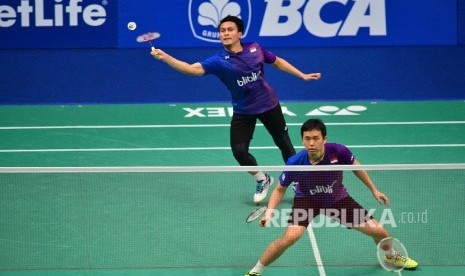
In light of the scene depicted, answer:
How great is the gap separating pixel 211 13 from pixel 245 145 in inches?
184

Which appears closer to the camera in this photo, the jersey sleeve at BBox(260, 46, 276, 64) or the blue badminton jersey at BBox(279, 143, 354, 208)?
the blue badminton jersey at BBox(279, 143, 354, 208)

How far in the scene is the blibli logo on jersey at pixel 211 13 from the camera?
14.3m

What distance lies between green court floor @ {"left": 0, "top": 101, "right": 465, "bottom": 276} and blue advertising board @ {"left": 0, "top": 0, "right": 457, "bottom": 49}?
99 centimetres

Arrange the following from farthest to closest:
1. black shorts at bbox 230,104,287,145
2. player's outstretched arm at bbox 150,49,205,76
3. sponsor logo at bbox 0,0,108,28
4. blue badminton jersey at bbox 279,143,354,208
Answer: sponsor logo at bbox 0,0,108,28 → black shorts at bbox 230,104,287,145 → player's outstretched arm at bbox 150,49,205,76 → blue badminton jersey at bbox 279,143,354,208

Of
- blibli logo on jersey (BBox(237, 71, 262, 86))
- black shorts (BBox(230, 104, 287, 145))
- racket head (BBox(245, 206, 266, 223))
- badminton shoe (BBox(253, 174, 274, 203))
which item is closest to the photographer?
racket head (BBox(245, 206, 266, 223))

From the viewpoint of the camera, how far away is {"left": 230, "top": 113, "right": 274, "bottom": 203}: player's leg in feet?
32.9

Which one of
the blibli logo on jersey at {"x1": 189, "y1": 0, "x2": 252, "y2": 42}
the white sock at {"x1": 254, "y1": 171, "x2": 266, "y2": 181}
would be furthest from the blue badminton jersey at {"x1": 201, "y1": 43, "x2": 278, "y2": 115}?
the blibli logo on jersey at {"x1": 189, "y1": 0, "x2": 252, "y2": 42}

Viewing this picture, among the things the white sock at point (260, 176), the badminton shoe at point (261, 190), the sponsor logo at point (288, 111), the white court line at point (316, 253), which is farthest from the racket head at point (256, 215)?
the sponsor logo at point (288, 111)

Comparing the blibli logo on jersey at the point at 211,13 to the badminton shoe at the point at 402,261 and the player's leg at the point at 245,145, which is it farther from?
the badminton shoe at the point at 402,261

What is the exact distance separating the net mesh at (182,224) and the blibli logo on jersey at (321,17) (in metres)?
4.25

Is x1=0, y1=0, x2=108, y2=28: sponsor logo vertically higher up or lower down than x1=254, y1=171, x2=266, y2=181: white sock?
higher up

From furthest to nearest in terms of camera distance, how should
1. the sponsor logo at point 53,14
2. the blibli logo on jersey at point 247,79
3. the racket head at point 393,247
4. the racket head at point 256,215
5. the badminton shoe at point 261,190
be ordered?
the sponsor logo at point 53,14
the badminton shoe at point 261,190
the blibli logo on jersey at point 247,79
the racket head at point 256,215
the racket head at point 393,247

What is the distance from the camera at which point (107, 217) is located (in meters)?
9.17

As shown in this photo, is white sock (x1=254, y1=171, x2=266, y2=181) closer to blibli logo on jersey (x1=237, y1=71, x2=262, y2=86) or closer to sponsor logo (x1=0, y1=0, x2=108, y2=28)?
blibli logo on jersey (x1=237, y1=71, x2=262, y2=86)
